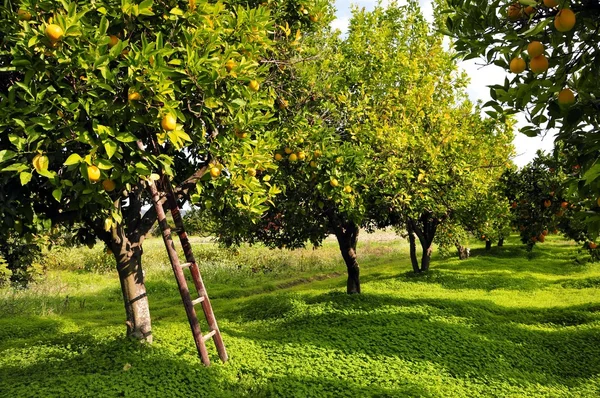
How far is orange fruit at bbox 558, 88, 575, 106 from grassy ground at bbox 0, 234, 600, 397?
15.8 feet

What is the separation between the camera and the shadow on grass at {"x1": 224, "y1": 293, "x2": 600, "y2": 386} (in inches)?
329

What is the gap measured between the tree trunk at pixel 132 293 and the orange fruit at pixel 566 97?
7374mm

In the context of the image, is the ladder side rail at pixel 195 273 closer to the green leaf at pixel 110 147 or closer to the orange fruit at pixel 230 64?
the orange fruit at pixel 230 64

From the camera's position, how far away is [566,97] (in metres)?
3.58

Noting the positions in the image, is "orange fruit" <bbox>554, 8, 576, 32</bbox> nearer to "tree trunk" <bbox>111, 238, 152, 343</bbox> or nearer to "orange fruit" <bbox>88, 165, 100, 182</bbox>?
"orange fruit" <bbox>88, 165, 100, 182</bbox>

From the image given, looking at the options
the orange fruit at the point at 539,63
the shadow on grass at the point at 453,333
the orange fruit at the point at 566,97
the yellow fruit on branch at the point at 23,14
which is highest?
the yellow fruit on branch at the point at 23,14

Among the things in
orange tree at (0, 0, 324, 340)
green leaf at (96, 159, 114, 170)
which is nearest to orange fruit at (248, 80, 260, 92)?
orange tree at (0, 0, 324, 340)

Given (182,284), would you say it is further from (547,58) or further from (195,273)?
(547,58)

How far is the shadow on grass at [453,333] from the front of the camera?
8.37 m

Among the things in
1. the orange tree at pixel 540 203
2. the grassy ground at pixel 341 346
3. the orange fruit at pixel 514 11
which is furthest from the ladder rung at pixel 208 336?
the orange tree at pixel 540 203

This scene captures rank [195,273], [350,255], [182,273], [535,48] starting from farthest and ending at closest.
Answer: [350,255], [195,273], [182,273], [535,48]

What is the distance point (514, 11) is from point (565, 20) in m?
0.76

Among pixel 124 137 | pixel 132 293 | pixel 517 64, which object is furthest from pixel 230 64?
pixel 132 293

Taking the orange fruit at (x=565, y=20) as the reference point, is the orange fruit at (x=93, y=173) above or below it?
below
